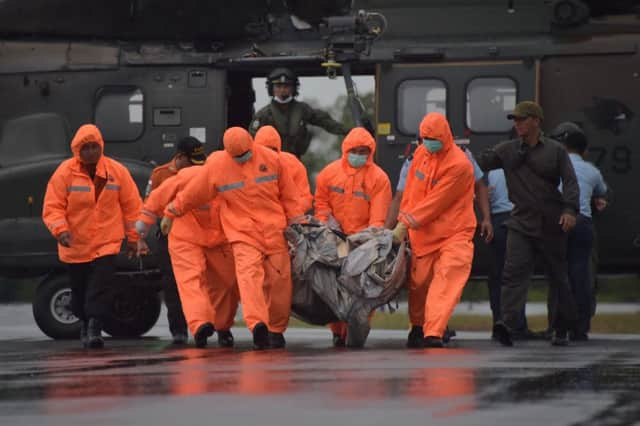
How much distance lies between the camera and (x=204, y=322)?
13.7m

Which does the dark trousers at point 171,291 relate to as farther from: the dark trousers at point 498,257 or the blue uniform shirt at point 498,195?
the blue uniform shirt at point 498,195

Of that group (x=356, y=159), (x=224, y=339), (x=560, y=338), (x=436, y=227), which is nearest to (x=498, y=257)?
(x=560, y=338)

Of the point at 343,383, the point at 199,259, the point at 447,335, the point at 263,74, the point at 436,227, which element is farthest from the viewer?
the point at 263,74

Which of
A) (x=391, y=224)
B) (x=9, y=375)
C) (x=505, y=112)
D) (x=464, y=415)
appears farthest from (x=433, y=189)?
(x=464, y=415)

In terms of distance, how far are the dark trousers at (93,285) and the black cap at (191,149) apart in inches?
50.8

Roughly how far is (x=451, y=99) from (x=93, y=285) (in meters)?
4.28

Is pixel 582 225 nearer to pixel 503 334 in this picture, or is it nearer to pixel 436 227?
pixel 503 334

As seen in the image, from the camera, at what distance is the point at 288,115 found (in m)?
16.2

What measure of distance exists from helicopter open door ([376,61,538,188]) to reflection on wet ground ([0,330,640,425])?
356 cm

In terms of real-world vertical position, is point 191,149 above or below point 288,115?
below

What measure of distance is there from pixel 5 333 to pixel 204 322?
5.32 meters

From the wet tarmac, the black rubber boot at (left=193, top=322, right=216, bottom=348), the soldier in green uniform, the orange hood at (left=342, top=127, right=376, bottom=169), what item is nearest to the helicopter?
the soldier in green uniform

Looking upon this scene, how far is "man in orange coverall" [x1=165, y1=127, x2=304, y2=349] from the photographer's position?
44.0 ft

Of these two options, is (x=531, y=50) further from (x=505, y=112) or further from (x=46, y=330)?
(x=46, y=330)
